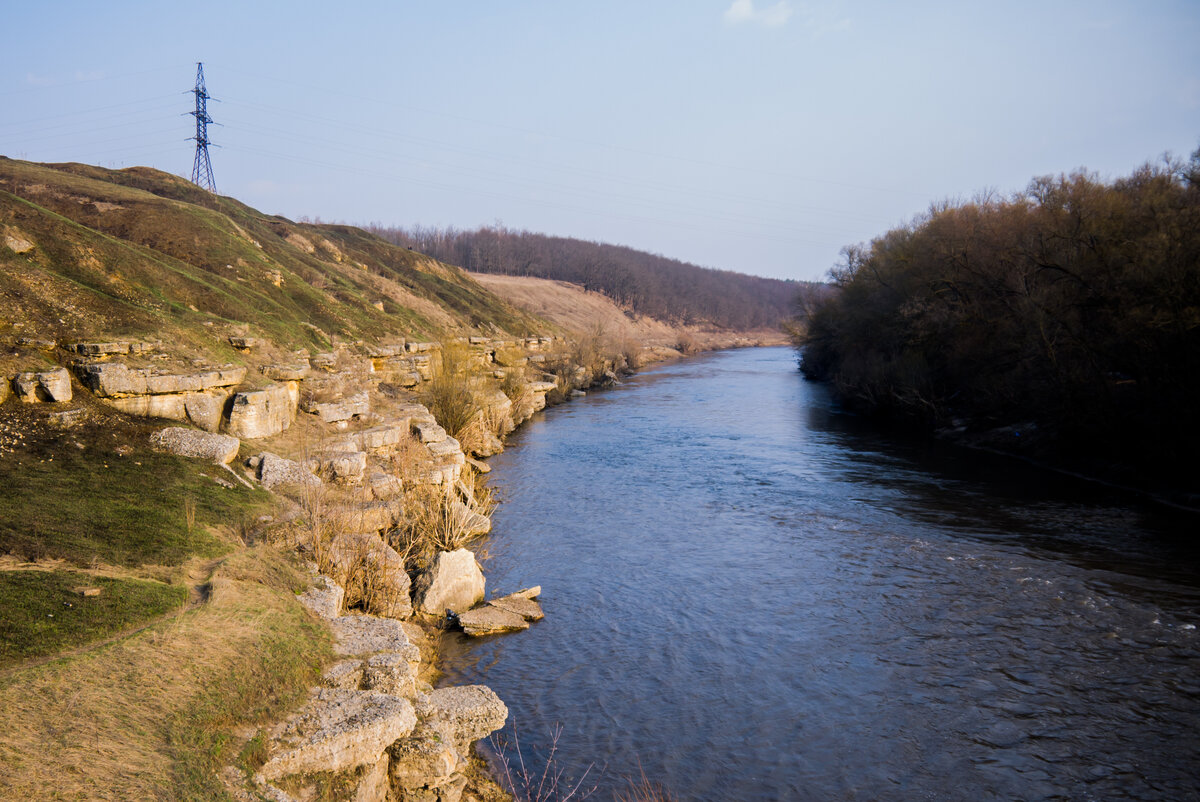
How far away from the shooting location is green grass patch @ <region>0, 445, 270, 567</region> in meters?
7.48

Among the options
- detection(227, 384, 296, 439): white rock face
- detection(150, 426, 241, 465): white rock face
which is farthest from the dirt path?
detection(227, 384, 296, 439): white rock face

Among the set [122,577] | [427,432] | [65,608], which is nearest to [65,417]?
[122,577]

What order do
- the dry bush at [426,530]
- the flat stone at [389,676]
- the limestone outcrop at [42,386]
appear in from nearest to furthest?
the flat stone at [389,676], the limestone outcrop at [42,386], the dry bush at [426,530]

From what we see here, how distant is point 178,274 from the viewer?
17.9m

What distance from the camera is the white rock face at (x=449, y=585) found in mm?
10391

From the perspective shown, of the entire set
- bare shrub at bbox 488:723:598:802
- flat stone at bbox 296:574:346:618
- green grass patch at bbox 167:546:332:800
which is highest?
green grass patch at bbox 167:546:332:800

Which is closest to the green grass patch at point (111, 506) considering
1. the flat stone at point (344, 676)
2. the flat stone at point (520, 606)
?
the flat stone at point (344, 676)

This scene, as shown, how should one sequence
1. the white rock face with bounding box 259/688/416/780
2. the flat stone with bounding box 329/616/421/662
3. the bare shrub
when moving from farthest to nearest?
the flat stone with bounding box 329/616/421/662 < the bare shrub < the white rock face with bounding box 259/688/416/780

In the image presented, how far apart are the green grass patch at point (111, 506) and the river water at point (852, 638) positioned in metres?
3.68

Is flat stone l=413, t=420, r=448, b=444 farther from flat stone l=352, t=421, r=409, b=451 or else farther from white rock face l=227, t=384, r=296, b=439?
white rock face l=227, t=384, r=296, b=439

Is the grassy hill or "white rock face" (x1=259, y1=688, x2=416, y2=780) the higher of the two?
the grassy hill

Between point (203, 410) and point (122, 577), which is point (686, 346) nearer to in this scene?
point (203, 410)

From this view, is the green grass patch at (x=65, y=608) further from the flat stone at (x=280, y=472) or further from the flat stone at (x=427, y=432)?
the flat stone at (x=427, y=432)

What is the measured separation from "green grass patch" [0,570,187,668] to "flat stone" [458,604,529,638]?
159 inches
